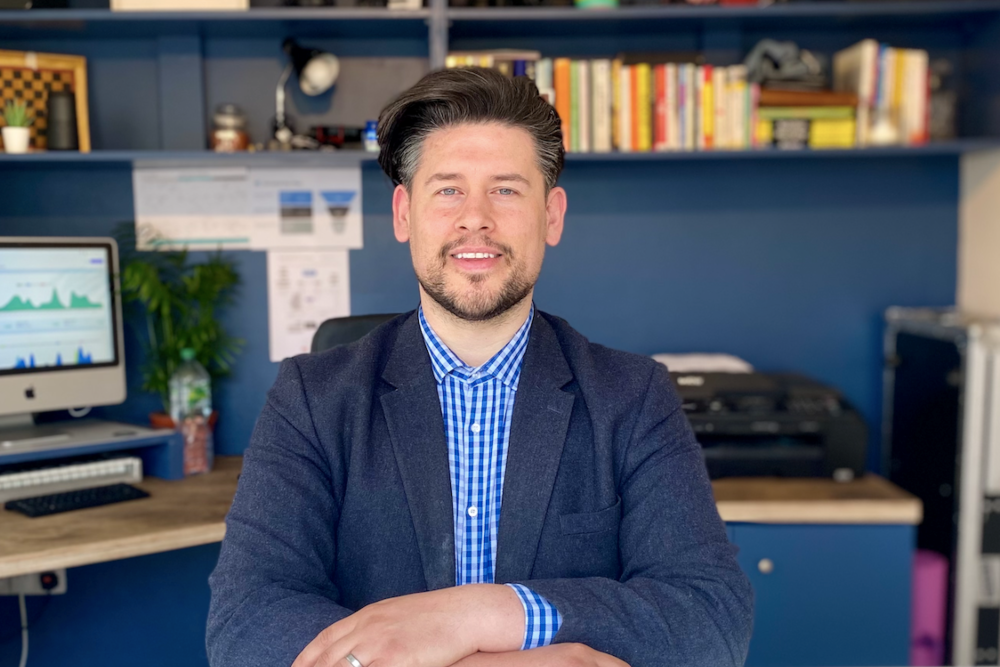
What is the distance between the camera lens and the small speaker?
2293 millimetres

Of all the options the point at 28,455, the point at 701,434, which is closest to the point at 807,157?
the point at 701,434

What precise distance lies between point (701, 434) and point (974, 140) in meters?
1.22

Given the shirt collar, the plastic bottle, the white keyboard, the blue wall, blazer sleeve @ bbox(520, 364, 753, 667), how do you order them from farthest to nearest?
the blue wall, the plastic bottle, the white keyboard, the shirt collar, blazer sleeve @ bbox(520, 364, 753, 667)

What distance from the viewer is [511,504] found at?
47.6 inches

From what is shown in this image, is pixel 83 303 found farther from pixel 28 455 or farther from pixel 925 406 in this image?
pixel 925 406

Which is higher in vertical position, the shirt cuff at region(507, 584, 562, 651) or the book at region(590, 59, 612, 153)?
Answer: the book at region(590, 59, 612, 153)

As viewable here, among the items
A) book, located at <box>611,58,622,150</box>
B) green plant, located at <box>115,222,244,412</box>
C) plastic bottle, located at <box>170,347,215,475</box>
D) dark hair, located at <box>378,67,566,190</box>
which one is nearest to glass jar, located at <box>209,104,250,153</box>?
green plant, located at <box>115,222,244,412</box>

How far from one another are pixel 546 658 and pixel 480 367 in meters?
0.48

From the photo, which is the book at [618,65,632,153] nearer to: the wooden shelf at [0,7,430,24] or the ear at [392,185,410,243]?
the wooden shelf at [0,7,430,24]

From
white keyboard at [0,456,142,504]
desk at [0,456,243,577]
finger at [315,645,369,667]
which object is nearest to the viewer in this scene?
finger at [315,645,369,667]

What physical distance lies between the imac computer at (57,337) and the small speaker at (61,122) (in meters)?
0.30

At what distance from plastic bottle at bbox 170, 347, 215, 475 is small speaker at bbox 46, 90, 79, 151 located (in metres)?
0.67

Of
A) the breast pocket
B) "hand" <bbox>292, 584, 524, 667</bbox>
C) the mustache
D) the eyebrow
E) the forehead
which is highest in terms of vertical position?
the forehead

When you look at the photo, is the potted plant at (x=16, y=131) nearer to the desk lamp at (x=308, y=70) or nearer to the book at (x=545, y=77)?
the desk lamp at (x=308, y=70)
